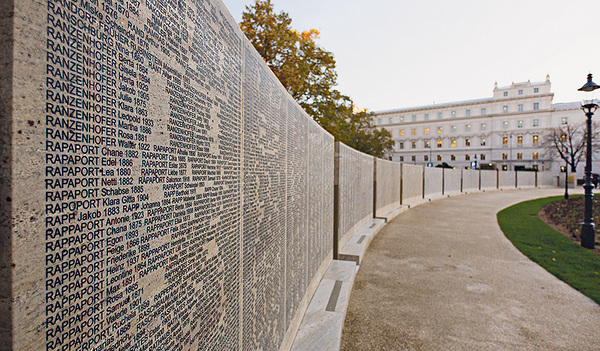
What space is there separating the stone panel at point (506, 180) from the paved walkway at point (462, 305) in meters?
35.1

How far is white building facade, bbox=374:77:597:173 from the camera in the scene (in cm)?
6744

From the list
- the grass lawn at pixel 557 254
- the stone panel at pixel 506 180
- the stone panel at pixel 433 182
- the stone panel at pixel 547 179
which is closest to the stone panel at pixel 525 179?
the stone panel at pixel 506 180

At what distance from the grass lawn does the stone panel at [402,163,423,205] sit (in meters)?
5.37

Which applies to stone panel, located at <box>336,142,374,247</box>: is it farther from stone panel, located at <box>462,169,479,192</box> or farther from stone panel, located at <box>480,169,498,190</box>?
stone panel, located at <box>480,169,498,190</box>

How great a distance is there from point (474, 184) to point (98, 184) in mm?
36367

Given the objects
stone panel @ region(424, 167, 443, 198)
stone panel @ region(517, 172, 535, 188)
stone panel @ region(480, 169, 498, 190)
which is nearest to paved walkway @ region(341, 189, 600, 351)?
stone panel @ region(424, 167, 443, 198)

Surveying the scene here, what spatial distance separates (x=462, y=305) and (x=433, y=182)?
20.0m

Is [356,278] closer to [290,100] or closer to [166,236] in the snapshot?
[290,100]

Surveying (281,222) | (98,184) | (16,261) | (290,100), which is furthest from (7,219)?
(290,100)

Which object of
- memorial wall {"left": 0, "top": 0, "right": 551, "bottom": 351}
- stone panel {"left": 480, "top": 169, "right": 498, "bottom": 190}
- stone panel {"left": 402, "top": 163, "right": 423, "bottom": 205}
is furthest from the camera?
stone panel {"left": 480, "top": 169, "right": 498, "bottom": 190}

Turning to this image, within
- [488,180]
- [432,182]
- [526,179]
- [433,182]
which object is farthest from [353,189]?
[526,179]

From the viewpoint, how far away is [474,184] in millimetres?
31656

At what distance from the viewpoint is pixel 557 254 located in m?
7.41

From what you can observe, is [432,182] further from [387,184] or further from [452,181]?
[387,184]
